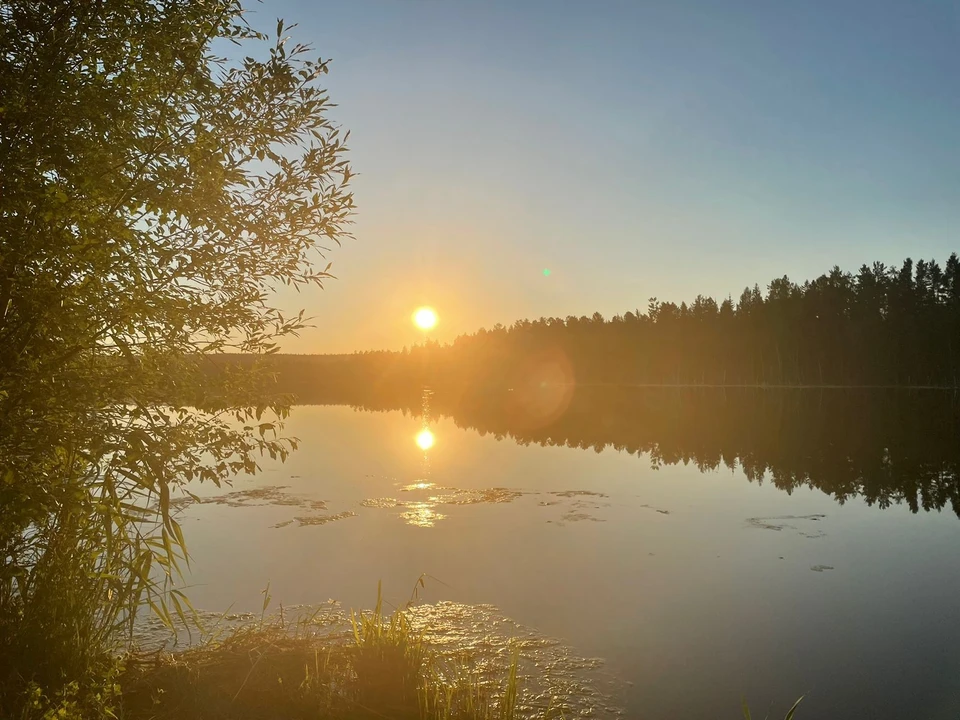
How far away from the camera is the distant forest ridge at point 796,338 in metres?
82.9

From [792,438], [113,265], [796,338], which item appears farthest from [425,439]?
[796,338]

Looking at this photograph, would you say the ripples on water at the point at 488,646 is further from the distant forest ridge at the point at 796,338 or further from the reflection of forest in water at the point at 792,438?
the distant forest ridge at the point at 796,338

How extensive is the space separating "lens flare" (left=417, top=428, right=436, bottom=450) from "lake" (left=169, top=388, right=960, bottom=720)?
2509 millimetres

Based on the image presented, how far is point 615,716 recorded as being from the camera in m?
6.80

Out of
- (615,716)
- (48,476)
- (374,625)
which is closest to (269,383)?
(48,476)

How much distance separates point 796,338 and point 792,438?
63.7 meters

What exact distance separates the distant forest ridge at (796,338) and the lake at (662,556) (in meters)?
63.6

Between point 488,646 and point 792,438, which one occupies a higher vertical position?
point 792,438

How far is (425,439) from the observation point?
113ft

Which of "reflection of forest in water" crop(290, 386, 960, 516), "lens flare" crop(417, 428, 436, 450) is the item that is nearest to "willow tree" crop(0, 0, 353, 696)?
"reflection of forest in water" crop(290, 386, 960, 516)

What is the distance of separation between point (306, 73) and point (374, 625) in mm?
6128

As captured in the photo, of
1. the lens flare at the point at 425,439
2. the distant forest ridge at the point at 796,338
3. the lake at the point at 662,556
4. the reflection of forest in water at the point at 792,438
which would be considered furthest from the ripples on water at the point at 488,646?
the distant forest ridge at the point at 796,338

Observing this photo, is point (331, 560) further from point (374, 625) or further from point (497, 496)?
point (497, 496)

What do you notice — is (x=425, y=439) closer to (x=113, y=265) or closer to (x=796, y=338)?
(x=113, y=265)
